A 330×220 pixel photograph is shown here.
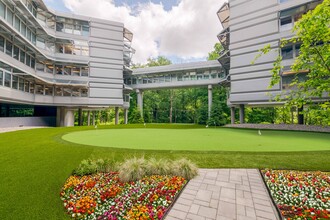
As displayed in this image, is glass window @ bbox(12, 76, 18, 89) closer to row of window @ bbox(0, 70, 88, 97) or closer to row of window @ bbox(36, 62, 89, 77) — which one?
row of window @ bbox(0, 70, 88, 97)

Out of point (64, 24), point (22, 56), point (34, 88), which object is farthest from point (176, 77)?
point (22, 56)

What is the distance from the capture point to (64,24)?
2566 cm

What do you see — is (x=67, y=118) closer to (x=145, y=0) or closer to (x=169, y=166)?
(x=145, y=0)

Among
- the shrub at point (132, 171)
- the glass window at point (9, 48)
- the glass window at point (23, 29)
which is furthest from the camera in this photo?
the glass window at point (23, 29)

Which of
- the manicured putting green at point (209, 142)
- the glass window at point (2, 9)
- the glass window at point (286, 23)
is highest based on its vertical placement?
the glass window at point (286, 23)

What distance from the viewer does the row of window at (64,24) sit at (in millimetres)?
23719

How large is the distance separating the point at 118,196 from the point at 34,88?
24990 millimetres

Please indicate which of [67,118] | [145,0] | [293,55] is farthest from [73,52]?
[293,55]

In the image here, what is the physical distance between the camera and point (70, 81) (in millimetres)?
25438

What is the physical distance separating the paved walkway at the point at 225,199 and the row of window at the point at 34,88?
65.7 ft

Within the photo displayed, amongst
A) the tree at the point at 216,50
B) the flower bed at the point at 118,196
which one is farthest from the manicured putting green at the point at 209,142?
the tree at the point at 216,50

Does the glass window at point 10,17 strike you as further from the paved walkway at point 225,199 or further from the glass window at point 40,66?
the paved walkway at point 225,199

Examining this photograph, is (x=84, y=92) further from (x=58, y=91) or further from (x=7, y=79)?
(x=7, y=79)

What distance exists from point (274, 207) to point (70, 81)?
2865 cm
